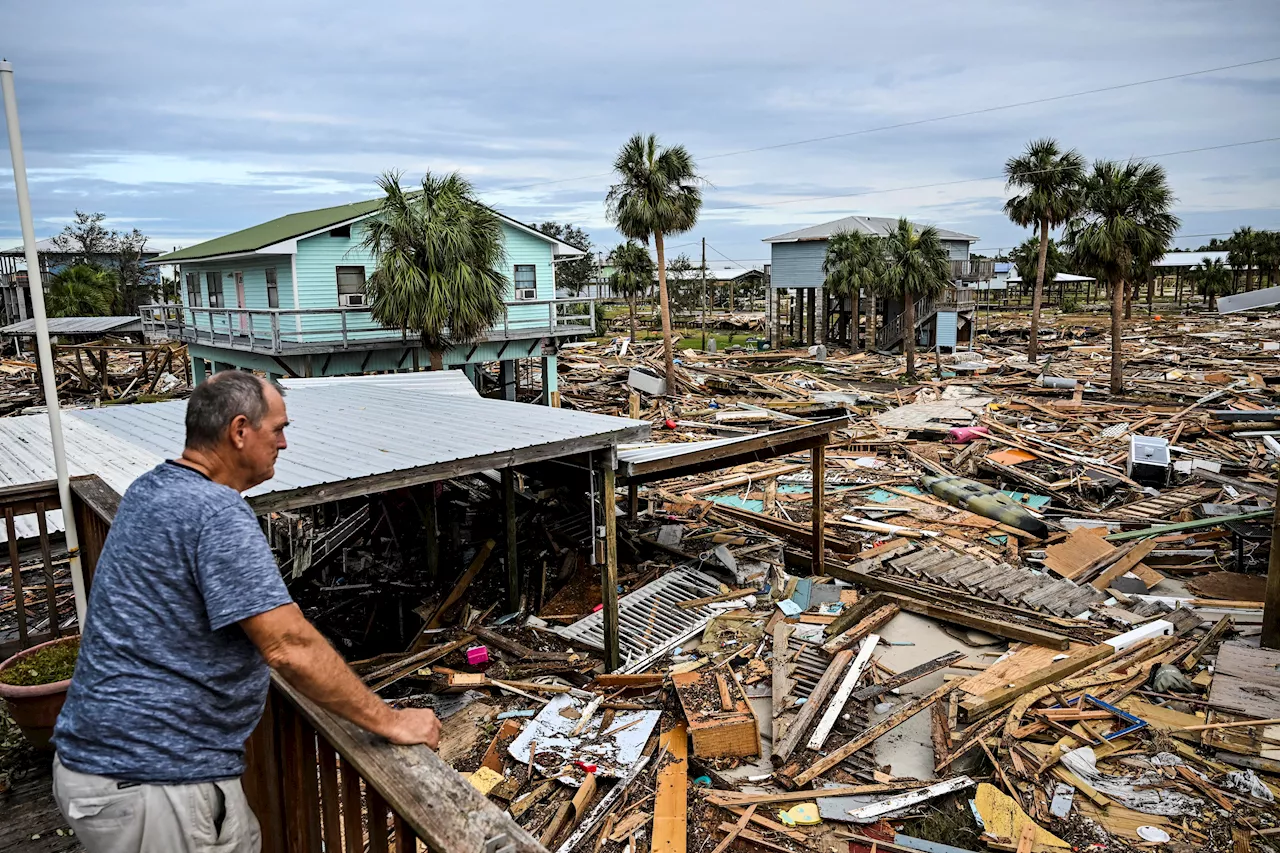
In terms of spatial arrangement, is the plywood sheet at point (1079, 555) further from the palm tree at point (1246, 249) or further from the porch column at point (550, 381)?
the palm tree at point (1246, 249)

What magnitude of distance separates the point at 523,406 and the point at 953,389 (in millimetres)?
23972

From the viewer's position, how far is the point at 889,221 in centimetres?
5650

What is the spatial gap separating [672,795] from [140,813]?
5794mm

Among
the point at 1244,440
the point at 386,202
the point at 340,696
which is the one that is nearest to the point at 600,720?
the point at 340,696

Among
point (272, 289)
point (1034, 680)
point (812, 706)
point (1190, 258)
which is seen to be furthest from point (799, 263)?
point (1190, 258)

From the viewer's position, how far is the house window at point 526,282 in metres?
28.8

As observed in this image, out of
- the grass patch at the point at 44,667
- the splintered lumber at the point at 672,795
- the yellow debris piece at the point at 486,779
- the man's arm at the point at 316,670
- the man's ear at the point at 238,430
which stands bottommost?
the yellow debris piece at the point at 486,779

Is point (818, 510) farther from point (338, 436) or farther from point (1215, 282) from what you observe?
point (1215, 282)

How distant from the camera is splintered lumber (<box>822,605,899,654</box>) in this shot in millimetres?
9992

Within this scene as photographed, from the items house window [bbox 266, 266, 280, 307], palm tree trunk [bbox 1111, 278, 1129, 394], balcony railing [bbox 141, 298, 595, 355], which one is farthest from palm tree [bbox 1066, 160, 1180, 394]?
house window [bbox 266, 266, 280, 307]

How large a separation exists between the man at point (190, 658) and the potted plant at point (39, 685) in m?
2.41

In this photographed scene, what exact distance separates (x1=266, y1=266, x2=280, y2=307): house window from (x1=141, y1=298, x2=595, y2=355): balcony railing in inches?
21.5

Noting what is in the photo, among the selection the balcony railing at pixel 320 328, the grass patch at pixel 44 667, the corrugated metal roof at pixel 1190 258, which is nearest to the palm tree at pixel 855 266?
the balcony railing at pixel 320 328

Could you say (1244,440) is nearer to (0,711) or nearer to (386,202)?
(386,202)
